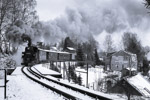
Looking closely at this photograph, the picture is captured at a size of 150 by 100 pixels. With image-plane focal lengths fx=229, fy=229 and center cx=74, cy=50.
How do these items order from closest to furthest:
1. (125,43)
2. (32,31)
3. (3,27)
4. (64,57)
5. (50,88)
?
(50,88) → (3,27) → (32,31) → (64,57) → (125,43)

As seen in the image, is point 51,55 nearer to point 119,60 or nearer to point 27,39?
point 119,60

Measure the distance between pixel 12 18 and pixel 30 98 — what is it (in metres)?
29.8

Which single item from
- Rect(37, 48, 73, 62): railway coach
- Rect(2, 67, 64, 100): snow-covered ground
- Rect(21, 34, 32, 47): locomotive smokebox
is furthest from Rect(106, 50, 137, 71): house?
Rect(2, 67, 64, 100): snow-covered ground

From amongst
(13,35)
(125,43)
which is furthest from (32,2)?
(125,43)

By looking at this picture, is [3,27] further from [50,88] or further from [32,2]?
[50,88]

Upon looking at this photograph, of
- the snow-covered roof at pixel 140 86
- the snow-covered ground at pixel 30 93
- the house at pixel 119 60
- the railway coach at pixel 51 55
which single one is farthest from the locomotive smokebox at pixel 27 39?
the house at pixel 119 60

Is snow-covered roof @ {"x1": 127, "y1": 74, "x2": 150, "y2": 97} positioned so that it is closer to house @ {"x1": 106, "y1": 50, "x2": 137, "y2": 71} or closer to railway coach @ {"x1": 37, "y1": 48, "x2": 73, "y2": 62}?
railway coach @ {"x1": 37, "y1": 48, "x2": 73, "y2": 62}

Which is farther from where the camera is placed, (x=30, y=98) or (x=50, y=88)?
(x=50, y=88)

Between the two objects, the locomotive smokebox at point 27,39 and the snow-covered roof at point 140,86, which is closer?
the snow-covered roof at point 140,86

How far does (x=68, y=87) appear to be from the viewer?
12086 millimetres

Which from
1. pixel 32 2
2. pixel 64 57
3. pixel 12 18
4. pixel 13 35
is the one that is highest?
pixel 32 2

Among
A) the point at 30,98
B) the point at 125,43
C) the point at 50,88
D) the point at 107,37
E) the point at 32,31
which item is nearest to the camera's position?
the point at 30,98

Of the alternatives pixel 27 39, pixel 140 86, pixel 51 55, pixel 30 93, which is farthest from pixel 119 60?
pixel 30 93

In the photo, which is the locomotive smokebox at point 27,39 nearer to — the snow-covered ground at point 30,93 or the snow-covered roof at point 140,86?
the snow-covered roof at point 140,86
